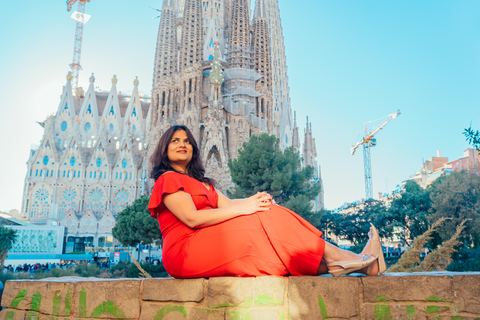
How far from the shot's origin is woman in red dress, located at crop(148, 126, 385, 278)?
1.83 m

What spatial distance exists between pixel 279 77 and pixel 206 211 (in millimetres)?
45609

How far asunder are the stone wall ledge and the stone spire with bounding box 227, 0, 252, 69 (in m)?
30.9

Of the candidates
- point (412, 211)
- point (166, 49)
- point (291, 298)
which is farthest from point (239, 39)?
point (291, 298)

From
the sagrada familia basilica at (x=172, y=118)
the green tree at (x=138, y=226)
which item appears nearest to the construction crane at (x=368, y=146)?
the sagrada familia basilica at (x=172, y=118)

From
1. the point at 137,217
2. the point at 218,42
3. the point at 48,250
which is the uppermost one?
the point at 218,42

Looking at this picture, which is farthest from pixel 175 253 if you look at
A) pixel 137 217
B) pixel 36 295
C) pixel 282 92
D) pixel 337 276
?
pixel 282 92

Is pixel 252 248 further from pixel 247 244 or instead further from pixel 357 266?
pixel 357 266

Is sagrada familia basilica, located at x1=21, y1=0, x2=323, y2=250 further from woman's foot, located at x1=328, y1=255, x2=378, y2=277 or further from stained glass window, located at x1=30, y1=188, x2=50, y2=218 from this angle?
woman's foot, located at x1=328, y1=255, x2=378, y2=277

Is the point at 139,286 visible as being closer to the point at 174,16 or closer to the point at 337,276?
the point at 337,276

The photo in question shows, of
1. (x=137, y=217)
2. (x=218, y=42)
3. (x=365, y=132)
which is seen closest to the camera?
(x=137, y=217)

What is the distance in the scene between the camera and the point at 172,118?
29984 mm

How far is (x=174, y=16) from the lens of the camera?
32.9m

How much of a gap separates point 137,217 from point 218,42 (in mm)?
20123

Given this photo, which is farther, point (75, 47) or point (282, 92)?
point (75, 47)
